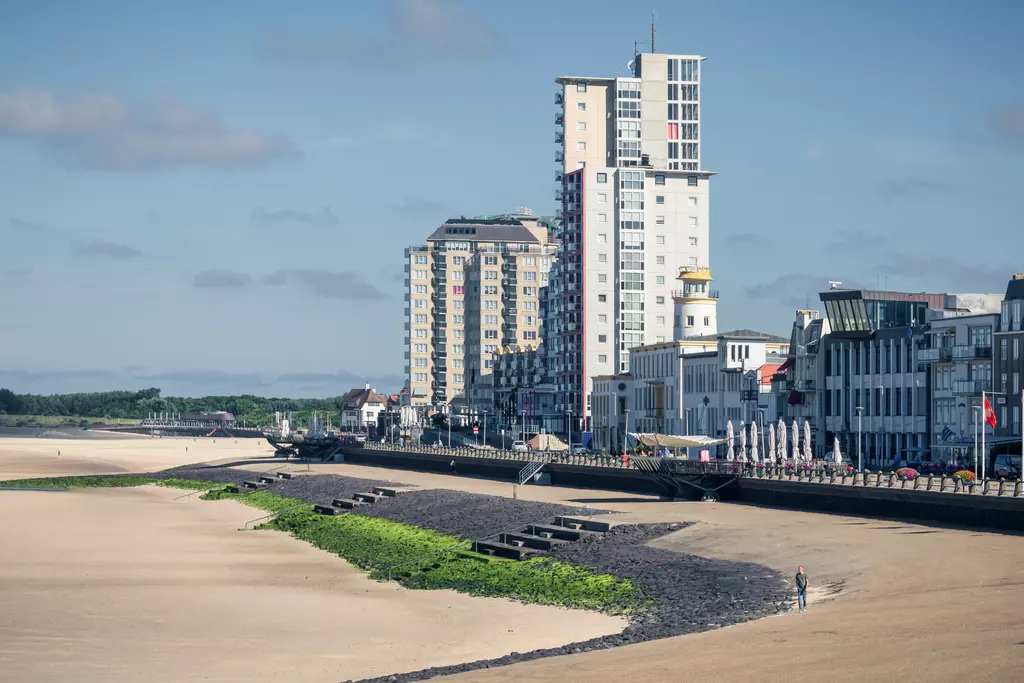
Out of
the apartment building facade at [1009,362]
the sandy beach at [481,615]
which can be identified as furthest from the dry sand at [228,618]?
the apartment building facade at [1009,362]

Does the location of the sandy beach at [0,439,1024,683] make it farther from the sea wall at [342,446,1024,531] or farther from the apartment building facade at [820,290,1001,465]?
the apartment building facade at [820,290,1001,465]

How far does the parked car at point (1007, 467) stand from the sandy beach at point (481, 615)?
16.2 meters

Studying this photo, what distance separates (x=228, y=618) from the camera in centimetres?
4616

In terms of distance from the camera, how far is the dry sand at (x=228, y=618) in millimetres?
37406

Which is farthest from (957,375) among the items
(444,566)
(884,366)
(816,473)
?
(444,566)

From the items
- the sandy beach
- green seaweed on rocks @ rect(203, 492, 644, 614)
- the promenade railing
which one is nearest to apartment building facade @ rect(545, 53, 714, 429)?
the promenade railing

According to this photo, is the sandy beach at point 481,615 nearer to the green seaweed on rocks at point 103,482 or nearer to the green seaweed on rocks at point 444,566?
the green seaweed on rocks at point 444,566

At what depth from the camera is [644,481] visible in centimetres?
8725

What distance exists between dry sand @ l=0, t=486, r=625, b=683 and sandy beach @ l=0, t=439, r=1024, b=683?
10 centimetres

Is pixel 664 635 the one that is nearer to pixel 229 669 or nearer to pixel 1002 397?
pixel 229 669

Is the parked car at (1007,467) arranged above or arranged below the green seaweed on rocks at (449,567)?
above

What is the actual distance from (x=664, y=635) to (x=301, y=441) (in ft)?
410

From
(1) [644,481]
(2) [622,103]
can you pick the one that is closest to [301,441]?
(2) [622,103]

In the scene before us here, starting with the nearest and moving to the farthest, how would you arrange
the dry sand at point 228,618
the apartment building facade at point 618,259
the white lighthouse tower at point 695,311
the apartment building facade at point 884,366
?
the dry sand at point 228,618
the apartment building facade at point 884,366
the white lighthouse tower at point 695,311
the apartment building facade at point 618,259
